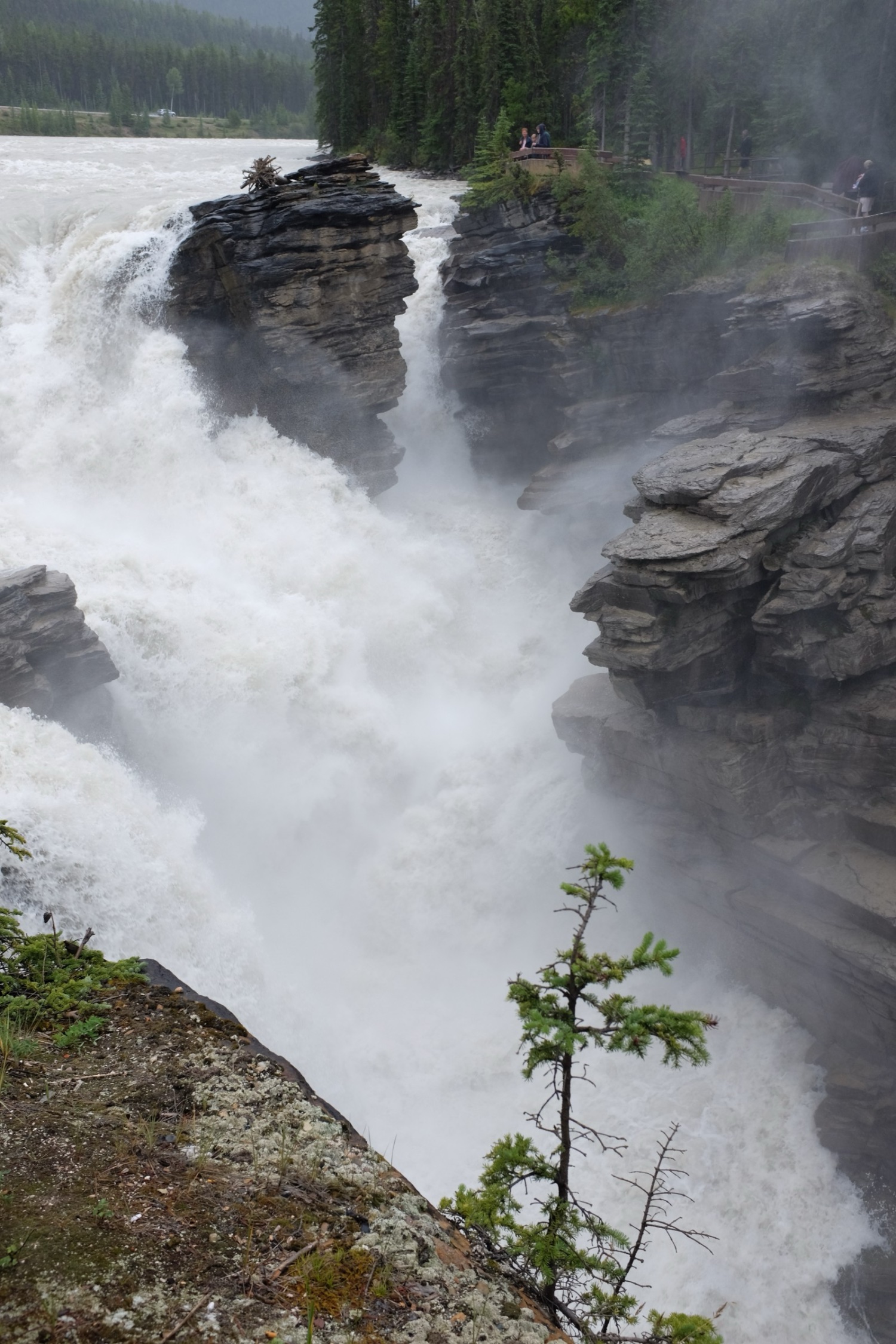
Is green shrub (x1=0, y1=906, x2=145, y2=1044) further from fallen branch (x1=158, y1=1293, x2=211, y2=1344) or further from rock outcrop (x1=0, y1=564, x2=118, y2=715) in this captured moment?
rock outcrop (x1=0, y1=564, x2=118, y2=715)

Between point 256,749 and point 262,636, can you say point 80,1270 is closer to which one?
point 256,749

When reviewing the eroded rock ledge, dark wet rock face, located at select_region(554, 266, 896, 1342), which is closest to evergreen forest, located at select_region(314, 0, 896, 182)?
dark wet rock face, located at select_region(554, 266, 896, 1342)

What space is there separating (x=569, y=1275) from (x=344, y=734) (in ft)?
49.7

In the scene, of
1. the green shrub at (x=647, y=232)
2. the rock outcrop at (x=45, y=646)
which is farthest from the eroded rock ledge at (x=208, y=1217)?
the green shrub at (x=647, y=232)

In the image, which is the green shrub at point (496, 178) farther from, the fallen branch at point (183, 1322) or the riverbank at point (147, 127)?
the riverbank at point (147, 127)

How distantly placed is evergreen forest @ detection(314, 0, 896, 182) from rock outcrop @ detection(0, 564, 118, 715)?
23067 millimetres

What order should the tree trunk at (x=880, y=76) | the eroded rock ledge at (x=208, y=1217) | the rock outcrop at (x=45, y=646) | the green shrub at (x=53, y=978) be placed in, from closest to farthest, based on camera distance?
the eroded rock ledge at (x=208, y=1217) < the green shrub at (x=53, y=978) < the rock outcrop at (x=45, y=646) < the tree trunk at (x=880, y=76)

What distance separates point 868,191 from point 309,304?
47.9ft

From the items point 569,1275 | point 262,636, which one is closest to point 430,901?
point 262,636

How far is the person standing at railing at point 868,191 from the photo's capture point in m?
23.9

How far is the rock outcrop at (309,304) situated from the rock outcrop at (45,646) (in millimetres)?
10119

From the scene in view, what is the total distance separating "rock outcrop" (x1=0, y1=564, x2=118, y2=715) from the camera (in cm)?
1684

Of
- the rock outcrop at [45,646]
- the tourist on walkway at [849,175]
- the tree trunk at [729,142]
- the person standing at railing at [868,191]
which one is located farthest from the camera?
the tree trunk at [729,142]

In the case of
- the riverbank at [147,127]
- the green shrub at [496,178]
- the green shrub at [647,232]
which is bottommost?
the green shrub at [647,232]
